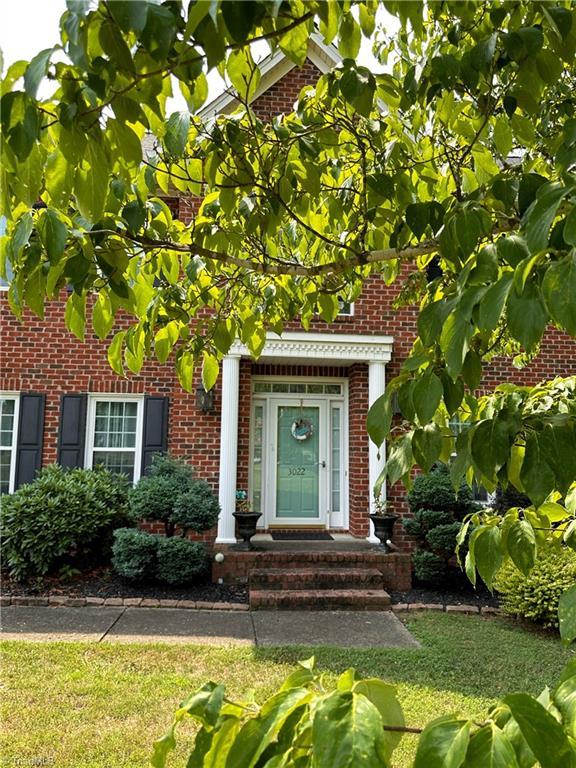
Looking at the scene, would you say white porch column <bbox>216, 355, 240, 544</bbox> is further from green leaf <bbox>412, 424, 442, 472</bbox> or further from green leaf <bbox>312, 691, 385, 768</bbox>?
green leaf <bbox>312, 691, 385, 768</bbox>

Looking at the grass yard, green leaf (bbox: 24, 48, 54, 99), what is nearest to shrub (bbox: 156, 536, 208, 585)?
the grass yard

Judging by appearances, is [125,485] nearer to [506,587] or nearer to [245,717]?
[506,587]

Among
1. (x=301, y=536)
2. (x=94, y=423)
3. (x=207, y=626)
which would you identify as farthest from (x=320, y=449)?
(x=207, y=626)

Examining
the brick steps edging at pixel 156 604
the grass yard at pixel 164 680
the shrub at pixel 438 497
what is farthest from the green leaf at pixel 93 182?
the shrub at pixel 438 497

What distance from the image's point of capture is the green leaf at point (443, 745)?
0.70 m

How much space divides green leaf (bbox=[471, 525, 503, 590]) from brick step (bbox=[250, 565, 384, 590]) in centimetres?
645

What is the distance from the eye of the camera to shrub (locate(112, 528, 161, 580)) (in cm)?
738

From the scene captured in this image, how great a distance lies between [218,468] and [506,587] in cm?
437

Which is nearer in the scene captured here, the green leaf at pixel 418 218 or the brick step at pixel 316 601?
the green leaf at pixel 418 218

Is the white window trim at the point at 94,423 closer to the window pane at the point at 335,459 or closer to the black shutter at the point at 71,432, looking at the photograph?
the black shutter at the point at 71,432

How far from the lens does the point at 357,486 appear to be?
30.8ft

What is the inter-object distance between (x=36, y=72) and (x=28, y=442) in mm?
8815

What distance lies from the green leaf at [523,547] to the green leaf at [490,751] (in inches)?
28.2

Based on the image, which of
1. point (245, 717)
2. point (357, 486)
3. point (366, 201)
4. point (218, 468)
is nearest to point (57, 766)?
point (245, 717)
